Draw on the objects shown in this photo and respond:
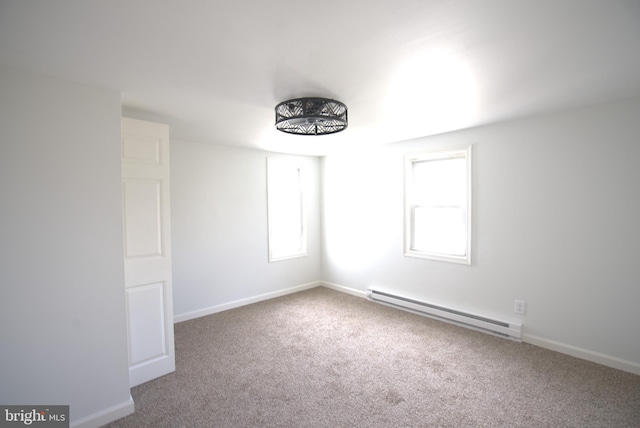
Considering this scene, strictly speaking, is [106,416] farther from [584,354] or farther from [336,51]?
[584,354]

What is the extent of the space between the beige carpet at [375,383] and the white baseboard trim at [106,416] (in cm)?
6

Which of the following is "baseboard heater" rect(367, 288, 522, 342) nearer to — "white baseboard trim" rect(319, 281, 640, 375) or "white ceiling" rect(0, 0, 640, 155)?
"white baseboard trim" rect(319, 281, 640, 375)

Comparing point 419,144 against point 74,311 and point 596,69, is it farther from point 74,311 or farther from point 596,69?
point 74,311

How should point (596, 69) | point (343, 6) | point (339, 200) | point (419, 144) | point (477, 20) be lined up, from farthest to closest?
point (339, 200) → point (419, 144) → point (596, 69) → point (477, 20) → point (343, 6)

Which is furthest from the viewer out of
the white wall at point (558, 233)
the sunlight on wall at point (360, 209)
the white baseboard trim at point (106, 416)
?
the sunlight on wall at point (360, 209)

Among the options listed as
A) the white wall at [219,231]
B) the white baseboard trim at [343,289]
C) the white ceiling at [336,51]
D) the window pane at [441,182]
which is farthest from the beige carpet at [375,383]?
the white ceiling at [336,51]

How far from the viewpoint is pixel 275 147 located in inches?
170

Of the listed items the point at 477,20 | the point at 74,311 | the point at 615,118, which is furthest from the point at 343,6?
the point at 615,118

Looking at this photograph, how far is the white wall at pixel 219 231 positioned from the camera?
3758 millimetres

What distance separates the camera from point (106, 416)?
6.65 ft

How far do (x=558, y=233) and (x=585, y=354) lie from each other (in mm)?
1102

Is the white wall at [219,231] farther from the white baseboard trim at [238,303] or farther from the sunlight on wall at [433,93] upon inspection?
the sunlight on wall at [433,93]

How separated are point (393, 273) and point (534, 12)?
3.36 m

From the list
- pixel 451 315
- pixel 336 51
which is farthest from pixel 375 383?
pixel 336 51
